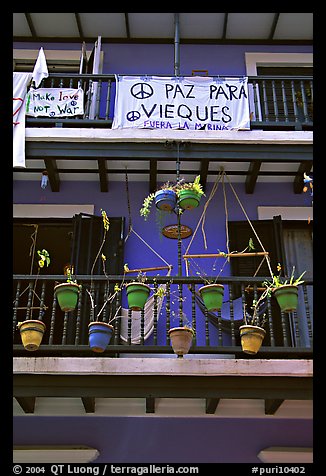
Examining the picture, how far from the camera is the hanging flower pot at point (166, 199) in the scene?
8453 mm

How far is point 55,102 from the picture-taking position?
10125 millimetres

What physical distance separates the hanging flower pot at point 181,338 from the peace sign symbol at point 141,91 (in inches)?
168

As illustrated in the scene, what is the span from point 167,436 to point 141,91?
17.3 feet

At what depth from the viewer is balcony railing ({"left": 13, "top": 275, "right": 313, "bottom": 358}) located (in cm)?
779

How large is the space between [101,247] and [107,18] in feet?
15.0

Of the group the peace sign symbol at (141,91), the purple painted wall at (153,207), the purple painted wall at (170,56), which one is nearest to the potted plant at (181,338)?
the purple painted wall at (153,207)

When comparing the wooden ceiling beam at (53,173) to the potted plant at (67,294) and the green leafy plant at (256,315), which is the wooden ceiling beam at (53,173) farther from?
the green leafy plant at (256,315)

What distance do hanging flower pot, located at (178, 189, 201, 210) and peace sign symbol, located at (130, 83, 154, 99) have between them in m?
2.20

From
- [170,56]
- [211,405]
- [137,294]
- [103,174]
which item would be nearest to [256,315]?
[211,405]

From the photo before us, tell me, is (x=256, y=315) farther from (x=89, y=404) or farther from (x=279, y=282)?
(x=89, y=404)

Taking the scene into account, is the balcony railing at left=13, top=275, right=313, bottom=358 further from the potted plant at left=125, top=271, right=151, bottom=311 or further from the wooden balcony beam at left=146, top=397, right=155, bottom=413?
the wooden balcony beam at left=146, top=397, right=155, bottom=413

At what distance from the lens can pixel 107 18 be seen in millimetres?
11469

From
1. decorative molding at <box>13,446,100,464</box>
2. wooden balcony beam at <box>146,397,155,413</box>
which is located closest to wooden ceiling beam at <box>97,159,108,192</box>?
wooden balcony beam at <box>146,397,155,413</box>
